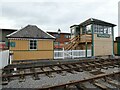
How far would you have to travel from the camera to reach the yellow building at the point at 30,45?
1416 centimetres

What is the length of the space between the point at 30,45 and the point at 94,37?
1007 centimetres

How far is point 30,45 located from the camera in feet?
48.6

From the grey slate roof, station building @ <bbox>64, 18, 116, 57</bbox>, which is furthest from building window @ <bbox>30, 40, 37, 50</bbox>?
station building @ <bbox>64, 18, 116, 57</bbox>

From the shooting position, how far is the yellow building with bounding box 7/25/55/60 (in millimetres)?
14164

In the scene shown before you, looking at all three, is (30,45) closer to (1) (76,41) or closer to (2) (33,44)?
(2) (33,44)

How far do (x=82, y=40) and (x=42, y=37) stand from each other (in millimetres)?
7590

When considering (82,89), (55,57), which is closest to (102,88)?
(82,89)

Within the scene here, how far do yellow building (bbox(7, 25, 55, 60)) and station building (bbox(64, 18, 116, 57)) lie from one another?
565 cm

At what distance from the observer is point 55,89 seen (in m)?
4.45

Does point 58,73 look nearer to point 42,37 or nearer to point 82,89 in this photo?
point 82,89

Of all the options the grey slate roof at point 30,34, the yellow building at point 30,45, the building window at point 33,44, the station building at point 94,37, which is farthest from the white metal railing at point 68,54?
the building window at point 33,44

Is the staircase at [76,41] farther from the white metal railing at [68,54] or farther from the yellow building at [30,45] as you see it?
the yellow building at [30,45]

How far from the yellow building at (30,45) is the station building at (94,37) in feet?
18.5

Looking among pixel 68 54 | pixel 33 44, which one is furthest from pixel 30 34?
pixel 68 54
